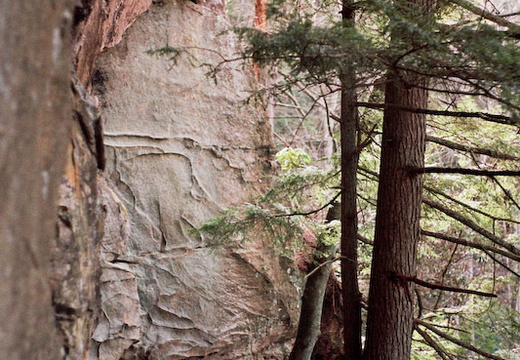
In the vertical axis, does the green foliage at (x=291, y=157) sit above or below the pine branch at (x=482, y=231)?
above

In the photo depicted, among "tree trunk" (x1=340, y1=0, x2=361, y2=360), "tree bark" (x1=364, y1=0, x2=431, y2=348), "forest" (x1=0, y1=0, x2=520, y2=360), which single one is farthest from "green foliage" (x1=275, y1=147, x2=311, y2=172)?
"tree bark" (x1=364, y1=0, x2=431, y2=348)

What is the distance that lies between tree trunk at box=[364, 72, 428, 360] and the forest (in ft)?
0.04

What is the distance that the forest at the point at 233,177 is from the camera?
1.47 meters

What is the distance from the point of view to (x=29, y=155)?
1354 mm

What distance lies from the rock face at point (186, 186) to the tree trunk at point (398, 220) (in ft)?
8.11

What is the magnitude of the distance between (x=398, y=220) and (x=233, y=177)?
2.95 metres

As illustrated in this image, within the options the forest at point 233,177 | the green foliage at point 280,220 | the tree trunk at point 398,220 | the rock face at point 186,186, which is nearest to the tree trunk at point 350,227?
the forest at point 233,177

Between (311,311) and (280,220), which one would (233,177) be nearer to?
(280,220)

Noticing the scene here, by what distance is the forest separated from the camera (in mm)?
1469

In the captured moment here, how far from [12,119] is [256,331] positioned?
19.0 ft

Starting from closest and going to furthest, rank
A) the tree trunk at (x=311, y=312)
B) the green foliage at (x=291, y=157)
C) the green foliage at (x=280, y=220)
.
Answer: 1. the green foliage at (x=280, y=220)
2. the tree trunk at (x=311, y=312)
3. the green foliage at (x=291, y=157)

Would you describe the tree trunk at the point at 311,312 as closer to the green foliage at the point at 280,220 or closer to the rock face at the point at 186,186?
the rock face at the point at 186,186

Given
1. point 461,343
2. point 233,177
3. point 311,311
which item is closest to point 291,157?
point 233,177

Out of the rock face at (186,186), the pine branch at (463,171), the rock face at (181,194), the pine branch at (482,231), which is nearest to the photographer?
the pine branch at (463,171)
